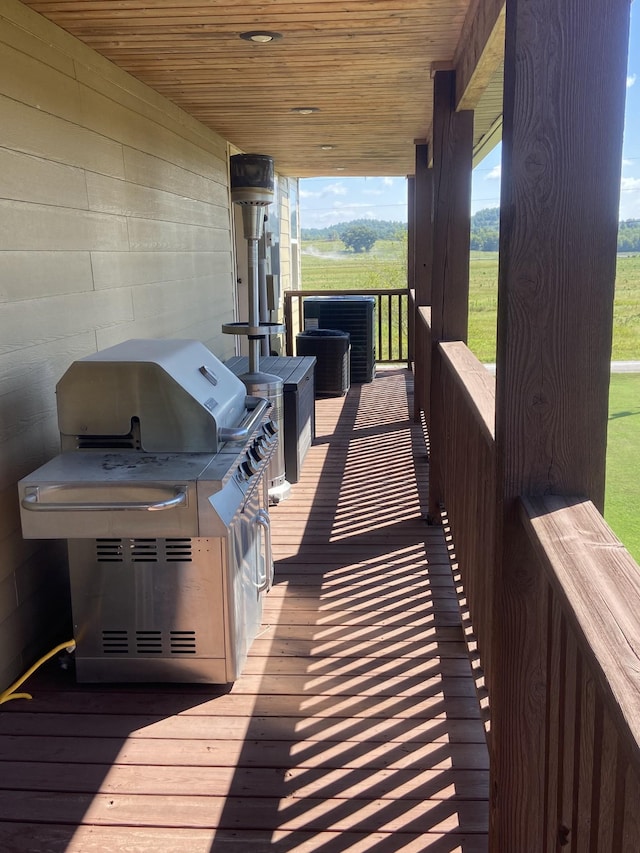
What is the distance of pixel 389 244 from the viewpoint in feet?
108

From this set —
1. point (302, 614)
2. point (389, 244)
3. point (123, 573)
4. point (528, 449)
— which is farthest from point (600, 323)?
point (389, 244)

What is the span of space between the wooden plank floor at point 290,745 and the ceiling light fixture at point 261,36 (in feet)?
7.69

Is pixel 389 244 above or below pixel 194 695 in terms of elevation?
above

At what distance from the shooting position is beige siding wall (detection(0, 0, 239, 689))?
2756 millimetres

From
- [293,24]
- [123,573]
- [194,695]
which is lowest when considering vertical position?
[194,695]

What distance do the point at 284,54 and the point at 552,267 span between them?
8.62 feet

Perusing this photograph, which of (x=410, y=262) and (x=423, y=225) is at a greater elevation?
(x=423, y=225)

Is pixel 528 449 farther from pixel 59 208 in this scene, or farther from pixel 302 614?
pixel 59 208

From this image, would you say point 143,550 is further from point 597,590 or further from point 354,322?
point 354,322

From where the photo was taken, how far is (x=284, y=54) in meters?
3.68

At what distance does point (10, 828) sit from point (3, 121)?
2.18m

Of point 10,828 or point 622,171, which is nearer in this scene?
point 622,171

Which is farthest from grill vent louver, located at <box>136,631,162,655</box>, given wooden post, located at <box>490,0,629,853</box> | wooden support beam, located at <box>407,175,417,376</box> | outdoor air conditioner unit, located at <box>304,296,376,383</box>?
wooden support beam, located at <box>407,175,417,376</box>

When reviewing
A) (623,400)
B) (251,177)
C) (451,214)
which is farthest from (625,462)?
(251,177)
